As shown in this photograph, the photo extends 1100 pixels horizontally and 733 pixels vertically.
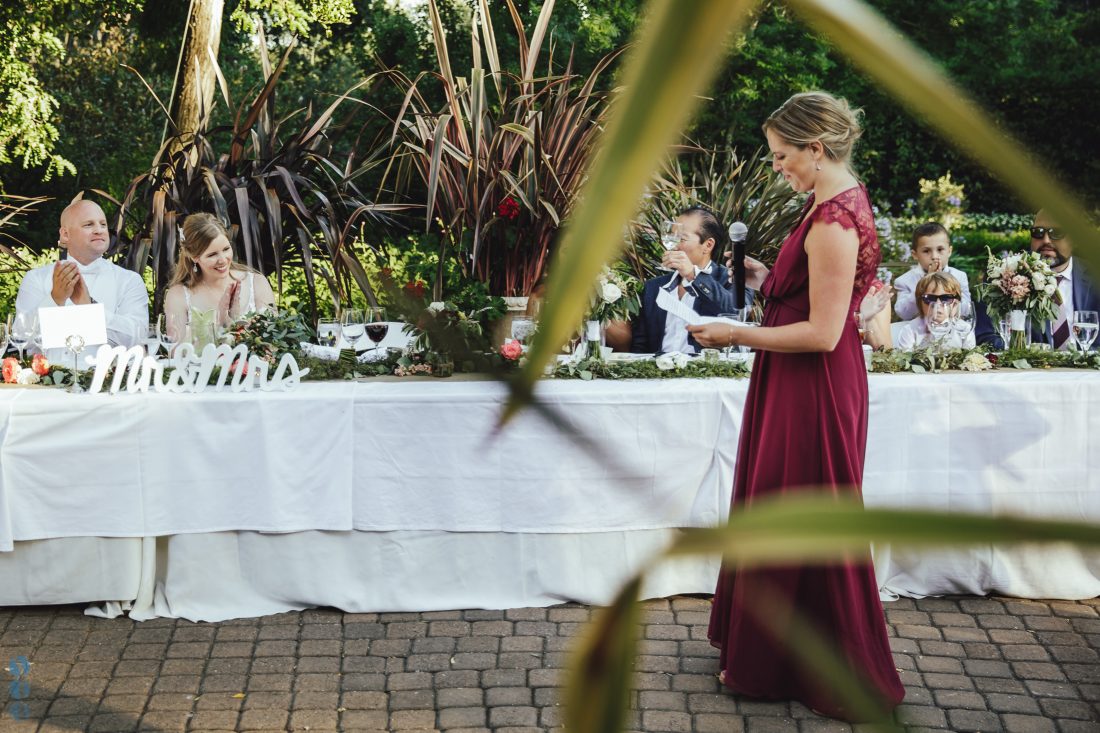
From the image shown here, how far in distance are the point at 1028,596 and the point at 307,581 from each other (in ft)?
8.52

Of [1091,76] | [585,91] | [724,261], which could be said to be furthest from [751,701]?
[1091,76]

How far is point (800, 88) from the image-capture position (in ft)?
45.4

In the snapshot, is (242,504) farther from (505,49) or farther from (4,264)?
(505,49)

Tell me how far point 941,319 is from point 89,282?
3485mm

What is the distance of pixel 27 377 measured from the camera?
371cm

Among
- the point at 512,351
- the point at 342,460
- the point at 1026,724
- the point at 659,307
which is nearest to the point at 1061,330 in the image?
the point at 659,307

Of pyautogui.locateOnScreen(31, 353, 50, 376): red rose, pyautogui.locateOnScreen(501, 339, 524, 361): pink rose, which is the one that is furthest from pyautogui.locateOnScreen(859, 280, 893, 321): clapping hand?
pyautogui.locateOnScreen(31, 353, 50, 376): red rose

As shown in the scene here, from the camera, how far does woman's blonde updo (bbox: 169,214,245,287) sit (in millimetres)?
4289

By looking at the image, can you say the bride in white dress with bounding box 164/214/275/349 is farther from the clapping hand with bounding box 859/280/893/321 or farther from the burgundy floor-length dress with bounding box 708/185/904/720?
the clapping hand with bounding box 859/280/893/321

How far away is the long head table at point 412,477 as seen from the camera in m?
3.53

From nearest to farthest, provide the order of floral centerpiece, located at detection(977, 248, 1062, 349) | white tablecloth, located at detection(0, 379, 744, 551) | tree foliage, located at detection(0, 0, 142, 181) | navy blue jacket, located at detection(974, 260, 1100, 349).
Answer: white tablecloth, located at detection(0, 379, 744, 551) < floral centerpiece, located at detection(977, 248, 1062, 349) < navy blue jacket, located at detection(974, 260, 1100, 349) < tree foliage, located at detection(0, 0, 142, 181)

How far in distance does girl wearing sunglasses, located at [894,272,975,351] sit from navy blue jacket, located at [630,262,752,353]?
691 mm

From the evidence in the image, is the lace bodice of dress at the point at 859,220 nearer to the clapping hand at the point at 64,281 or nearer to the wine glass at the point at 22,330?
the wine glass at the point at 22,330

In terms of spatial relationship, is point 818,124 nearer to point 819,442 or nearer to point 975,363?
point 819,442
